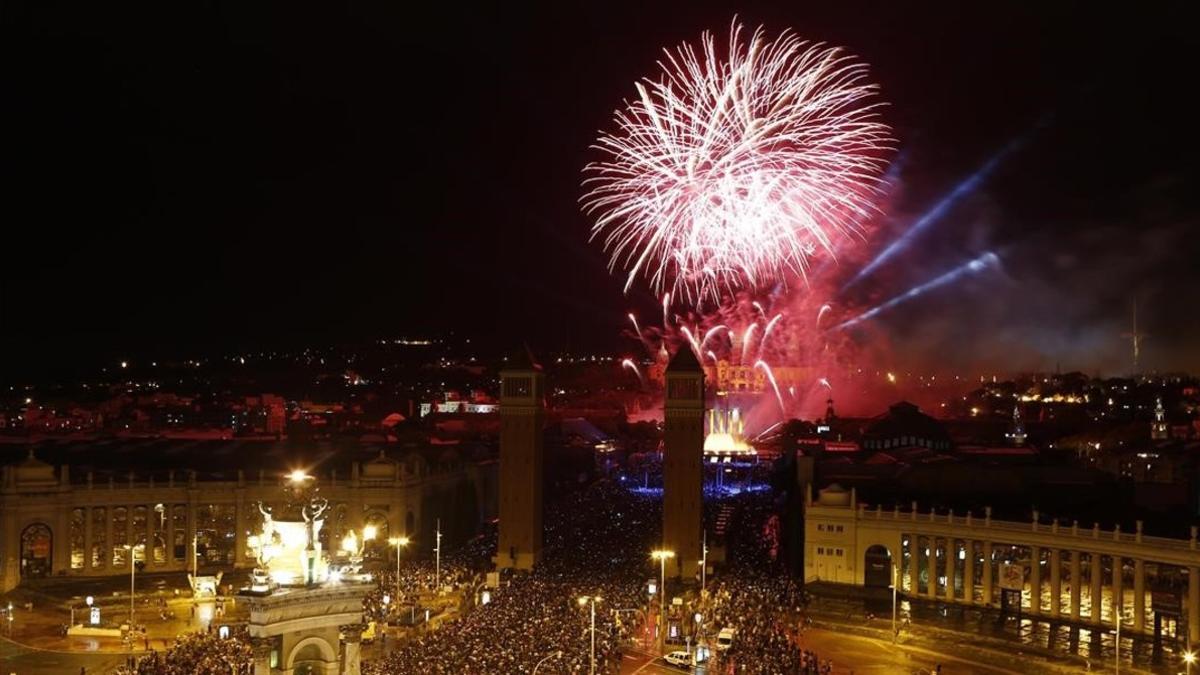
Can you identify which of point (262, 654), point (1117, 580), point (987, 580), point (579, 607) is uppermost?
point (262, 654)

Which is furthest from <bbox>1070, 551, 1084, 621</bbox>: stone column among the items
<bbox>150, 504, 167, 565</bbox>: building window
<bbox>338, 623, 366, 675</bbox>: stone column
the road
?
<bbox>150, 504, 167, 565</bbox>: building window

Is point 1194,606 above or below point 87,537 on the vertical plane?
below

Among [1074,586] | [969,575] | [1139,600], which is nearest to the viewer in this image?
[1139,600]

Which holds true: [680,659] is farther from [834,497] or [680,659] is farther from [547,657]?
[834,497]

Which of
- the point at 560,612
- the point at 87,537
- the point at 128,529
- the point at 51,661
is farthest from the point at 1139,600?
the point at 87,537

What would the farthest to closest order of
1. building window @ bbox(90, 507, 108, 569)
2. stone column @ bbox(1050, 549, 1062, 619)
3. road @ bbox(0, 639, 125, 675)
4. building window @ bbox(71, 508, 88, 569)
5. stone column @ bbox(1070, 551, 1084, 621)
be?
building window @ bbox(90, 507, 108, 569) → building window @ bbox(71, 508, 88, 569) → stone column @ bbox(1050, 549, 1062, 619) → stone column @ bbox(1070, 551, 1084, 621) → road @ bbox(0, 639, 125, 675)

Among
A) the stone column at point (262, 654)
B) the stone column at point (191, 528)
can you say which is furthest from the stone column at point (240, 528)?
the stone column at point (262, 654)

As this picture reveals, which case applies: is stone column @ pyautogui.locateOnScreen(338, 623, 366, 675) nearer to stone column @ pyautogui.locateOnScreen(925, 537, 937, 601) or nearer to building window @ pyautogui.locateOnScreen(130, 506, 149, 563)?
stone column @ pyautogui.locateOnScreen(925, 537, 937, 601)
